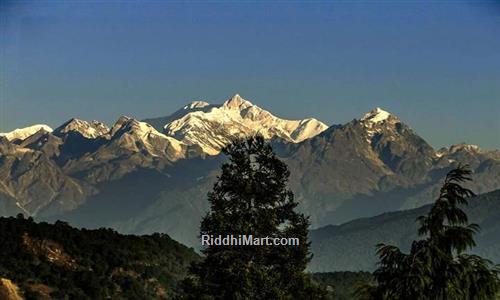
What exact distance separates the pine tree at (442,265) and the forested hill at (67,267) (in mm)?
110537

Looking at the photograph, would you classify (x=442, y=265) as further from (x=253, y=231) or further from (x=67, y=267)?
(x=67, y=267)

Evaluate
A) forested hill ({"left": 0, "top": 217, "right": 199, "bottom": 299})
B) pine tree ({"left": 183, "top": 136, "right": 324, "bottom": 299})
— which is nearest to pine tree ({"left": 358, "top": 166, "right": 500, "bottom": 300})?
pine tree ({"left": 183, "top": 136, "right": 324, "bottom": 299})

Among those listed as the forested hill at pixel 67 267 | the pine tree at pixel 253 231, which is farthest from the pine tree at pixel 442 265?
the forested hill at pixel 67 267

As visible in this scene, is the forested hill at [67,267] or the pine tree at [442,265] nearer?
the pine tree at [442,265]

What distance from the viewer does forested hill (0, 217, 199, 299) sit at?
152m

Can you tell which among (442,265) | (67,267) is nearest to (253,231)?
(442,265)

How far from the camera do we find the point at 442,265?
38.4 m

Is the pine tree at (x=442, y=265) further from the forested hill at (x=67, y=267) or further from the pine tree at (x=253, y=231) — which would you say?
the forested hill at (x=67, y=267)

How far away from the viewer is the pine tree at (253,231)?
180ft

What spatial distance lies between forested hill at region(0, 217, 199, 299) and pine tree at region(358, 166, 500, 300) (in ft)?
363

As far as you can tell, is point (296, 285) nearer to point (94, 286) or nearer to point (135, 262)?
point (94, 286)

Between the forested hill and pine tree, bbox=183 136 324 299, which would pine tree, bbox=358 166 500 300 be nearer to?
Answer: pine tree, bbox=183 136 324 299

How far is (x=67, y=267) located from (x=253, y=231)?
121 meters

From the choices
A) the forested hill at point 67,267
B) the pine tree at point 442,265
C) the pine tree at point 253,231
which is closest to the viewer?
the pine tree at point 442,265
